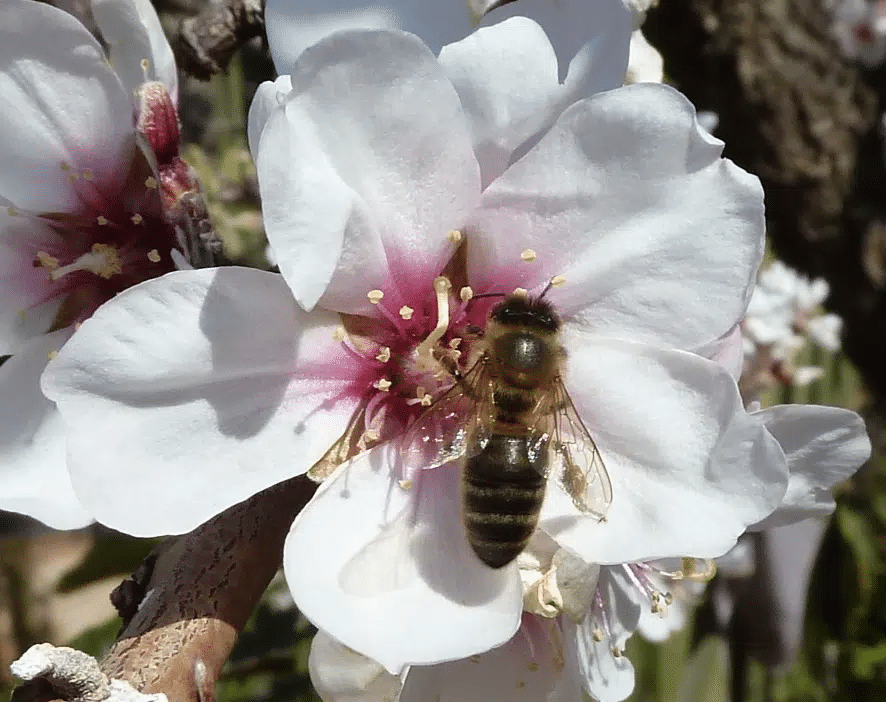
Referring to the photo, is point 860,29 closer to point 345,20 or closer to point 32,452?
point 345,20

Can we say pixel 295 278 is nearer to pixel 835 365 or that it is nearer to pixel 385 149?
pixel 385 149

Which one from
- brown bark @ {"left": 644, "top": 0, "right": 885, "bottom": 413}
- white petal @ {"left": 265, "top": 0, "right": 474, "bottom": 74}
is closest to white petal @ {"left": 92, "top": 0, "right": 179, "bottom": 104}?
white petal @ {"left": 265, "top": 0, "right": 474, "bottom": 74}

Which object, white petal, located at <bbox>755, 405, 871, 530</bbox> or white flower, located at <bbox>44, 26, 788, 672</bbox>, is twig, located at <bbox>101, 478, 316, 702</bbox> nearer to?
white flower, located at <bbox>44, 26, 788, 672</bbox>

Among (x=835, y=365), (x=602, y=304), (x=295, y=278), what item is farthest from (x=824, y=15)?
(x=295, y=278)

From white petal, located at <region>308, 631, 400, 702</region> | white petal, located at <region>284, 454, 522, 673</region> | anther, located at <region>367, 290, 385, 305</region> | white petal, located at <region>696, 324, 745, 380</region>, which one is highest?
anther, located at <region>367, 290, 385, 305</region>

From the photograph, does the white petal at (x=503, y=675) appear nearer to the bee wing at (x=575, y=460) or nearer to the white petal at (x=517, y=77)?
the bee wing at (x=575, y=460)
